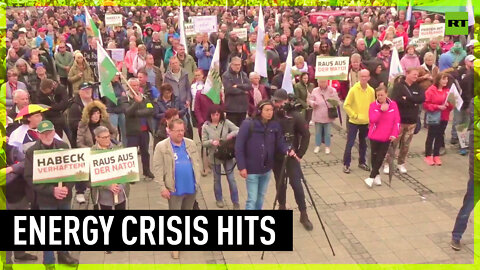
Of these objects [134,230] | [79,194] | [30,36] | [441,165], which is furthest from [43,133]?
[30,36]

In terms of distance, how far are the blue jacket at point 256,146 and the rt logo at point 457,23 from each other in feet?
30.6

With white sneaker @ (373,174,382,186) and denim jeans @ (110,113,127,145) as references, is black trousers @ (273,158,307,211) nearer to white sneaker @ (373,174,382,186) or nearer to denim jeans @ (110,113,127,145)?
white sneaker @ (373,174,382,186)

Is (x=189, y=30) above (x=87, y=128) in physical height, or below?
above

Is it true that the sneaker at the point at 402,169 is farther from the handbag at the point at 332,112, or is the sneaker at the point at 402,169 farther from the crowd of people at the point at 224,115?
the handbag at the point at 332,112

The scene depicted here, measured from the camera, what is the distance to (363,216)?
25.7ft

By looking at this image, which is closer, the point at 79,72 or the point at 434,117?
the point at 434,117

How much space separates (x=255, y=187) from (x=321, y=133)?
3.47 meters

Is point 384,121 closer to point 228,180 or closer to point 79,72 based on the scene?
point 228,180

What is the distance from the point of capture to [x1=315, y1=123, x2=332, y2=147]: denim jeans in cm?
1029

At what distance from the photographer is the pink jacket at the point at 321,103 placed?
1001 centimetres

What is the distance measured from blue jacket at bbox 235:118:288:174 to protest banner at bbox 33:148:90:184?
5.89ft

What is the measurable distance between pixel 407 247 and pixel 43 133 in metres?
4.37

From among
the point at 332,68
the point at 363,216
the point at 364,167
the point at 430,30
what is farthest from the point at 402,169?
the point at 430,30

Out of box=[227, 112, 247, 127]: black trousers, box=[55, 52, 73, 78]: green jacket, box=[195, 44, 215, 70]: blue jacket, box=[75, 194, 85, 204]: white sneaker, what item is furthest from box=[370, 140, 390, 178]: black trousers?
box=[55, 52, 73, 78]: green jacket
